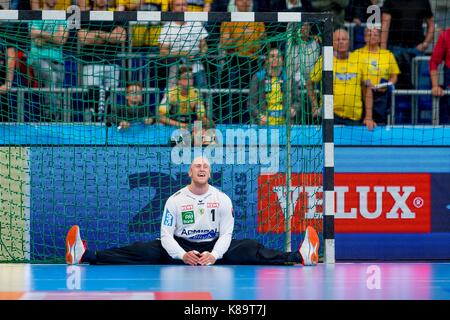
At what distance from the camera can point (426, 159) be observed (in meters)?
13.9

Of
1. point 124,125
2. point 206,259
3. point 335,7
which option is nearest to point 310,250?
Answer: point 206,259

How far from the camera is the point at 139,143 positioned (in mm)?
13375

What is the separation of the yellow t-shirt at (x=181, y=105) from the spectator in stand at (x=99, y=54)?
0.75 m

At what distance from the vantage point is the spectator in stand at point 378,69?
14.2 m

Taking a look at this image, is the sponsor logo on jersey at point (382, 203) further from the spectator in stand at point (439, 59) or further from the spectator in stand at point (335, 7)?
the spectator in stand at point (335, 7)

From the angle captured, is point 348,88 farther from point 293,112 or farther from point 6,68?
point 6,68

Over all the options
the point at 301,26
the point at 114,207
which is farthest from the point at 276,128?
the point at 114,207

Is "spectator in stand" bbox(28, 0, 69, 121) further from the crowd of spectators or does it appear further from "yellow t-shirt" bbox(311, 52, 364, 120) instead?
"yellow t-shirt" bbox(311, 52, 364, 120)

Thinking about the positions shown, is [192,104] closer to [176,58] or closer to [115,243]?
[176,58]

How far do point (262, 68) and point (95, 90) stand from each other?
A: 234cm

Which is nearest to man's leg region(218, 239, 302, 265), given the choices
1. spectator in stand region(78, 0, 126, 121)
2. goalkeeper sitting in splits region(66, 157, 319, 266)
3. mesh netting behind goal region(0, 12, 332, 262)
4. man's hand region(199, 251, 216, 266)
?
goalkeeper sitting in splits region(66, 157, 319, 266)

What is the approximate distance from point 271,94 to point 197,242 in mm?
2710

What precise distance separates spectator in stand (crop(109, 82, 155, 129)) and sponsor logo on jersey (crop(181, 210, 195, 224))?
2.29 m

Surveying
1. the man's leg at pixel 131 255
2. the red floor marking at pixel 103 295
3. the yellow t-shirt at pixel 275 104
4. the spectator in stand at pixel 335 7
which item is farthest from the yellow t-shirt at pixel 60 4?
the red floor marking at pixel 103 295
